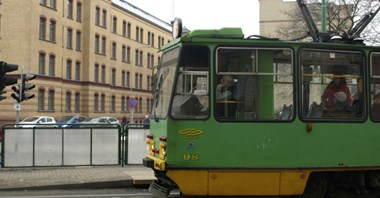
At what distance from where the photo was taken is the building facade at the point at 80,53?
45562mm

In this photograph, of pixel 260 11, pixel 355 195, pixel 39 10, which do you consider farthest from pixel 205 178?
pixel 260 11

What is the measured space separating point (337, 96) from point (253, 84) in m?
1.57

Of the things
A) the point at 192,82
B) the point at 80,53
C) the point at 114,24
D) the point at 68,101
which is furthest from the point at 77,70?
the point at 192,82

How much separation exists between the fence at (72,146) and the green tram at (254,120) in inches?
250

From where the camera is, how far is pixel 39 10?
4716 cm

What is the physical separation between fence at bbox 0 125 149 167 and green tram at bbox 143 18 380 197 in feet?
20.9

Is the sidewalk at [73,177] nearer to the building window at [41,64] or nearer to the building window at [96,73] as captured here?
the building window at [41,64]

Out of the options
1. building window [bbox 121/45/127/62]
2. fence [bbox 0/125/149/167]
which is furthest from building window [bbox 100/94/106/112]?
fence [bbox 0/125/149/167]

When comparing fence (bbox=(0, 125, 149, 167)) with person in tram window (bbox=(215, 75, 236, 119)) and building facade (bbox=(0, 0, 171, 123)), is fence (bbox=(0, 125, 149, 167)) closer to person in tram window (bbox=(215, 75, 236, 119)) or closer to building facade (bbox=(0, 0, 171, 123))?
person in tram window (bbox=(215, 75, 236, 119))

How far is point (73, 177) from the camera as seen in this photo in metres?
12.6

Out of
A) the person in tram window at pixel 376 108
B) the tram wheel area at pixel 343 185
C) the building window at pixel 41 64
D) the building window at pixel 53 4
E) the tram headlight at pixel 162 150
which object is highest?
the building window at pixel 53 4

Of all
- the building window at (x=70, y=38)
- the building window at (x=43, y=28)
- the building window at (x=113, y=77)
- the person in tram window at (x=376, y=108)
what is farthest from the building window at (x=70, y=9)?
the person in tram window at (x=376, y=108)

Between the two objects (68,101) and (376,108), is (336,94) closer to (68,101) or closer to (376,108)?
(376,108)

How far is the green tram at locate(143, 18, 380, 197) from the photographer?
8.00 meters
